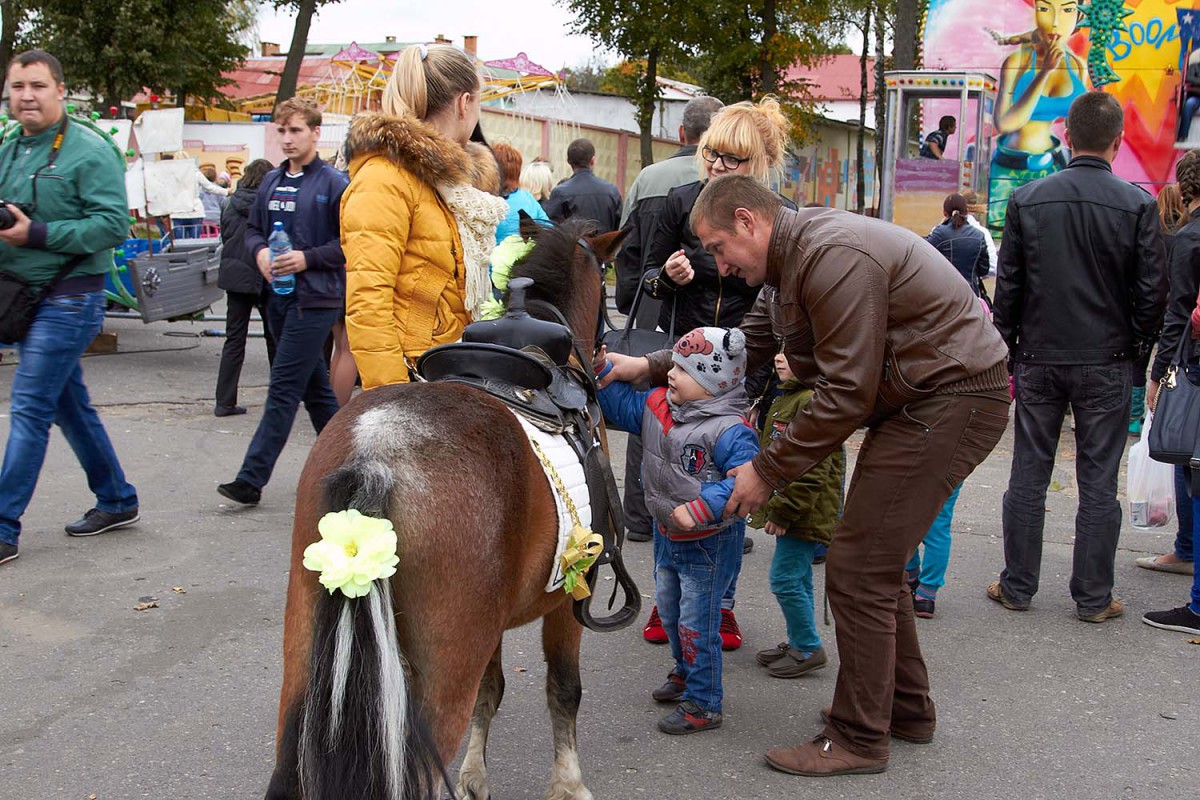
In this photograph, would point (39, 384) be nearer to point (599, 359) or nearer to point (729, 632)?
point (599, 359)

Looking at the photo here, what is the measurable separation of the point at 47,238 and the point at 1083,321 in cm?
471

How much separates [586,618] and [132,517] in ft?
11.5

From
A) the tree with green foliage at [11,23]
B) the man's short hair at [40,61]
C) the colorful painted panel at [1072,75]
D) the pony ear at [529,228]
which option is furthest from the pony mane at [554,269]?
the tree with green foliage at [11,23]

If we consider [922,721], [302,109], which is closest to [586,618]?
[922,721]

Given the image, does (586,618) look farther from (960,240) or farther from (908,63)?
(908,63)

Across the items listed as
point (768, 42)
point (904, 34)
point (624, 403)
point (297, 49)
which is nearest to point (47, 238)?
point (624, 403)

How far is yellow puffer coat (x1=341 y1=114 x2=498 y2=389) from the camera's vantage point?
11.6 ft

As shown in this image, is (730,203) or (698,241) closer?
(730,203)

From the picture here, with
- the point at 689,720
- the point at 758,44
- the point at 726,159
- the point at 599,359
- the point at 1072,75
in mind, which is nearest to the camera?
the point at 599,359

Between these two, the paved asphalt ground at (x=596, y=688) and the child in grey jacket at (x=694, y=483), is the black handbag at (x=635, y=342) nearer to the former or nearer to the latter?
the child in grey jacket at (x=694, y=483)

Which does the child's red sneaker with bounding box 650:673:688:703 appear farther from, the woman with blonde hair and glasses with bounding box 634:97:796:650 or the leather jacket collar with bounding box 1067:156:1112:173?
the leather jacket collar with bounding box 1067:156:1112:173

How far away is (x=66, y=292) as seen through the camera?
16.9 ft

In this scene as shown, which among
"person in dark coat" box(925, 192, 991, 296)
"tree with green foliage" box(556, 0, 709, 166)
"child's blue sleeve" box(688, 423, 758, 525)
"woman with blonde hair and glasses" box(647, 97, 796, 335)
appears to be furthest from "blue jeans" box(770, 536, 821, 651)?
"tree with green foliage" box(556, 0, 709, 166)

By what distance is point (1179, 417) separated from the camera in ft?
16.0
